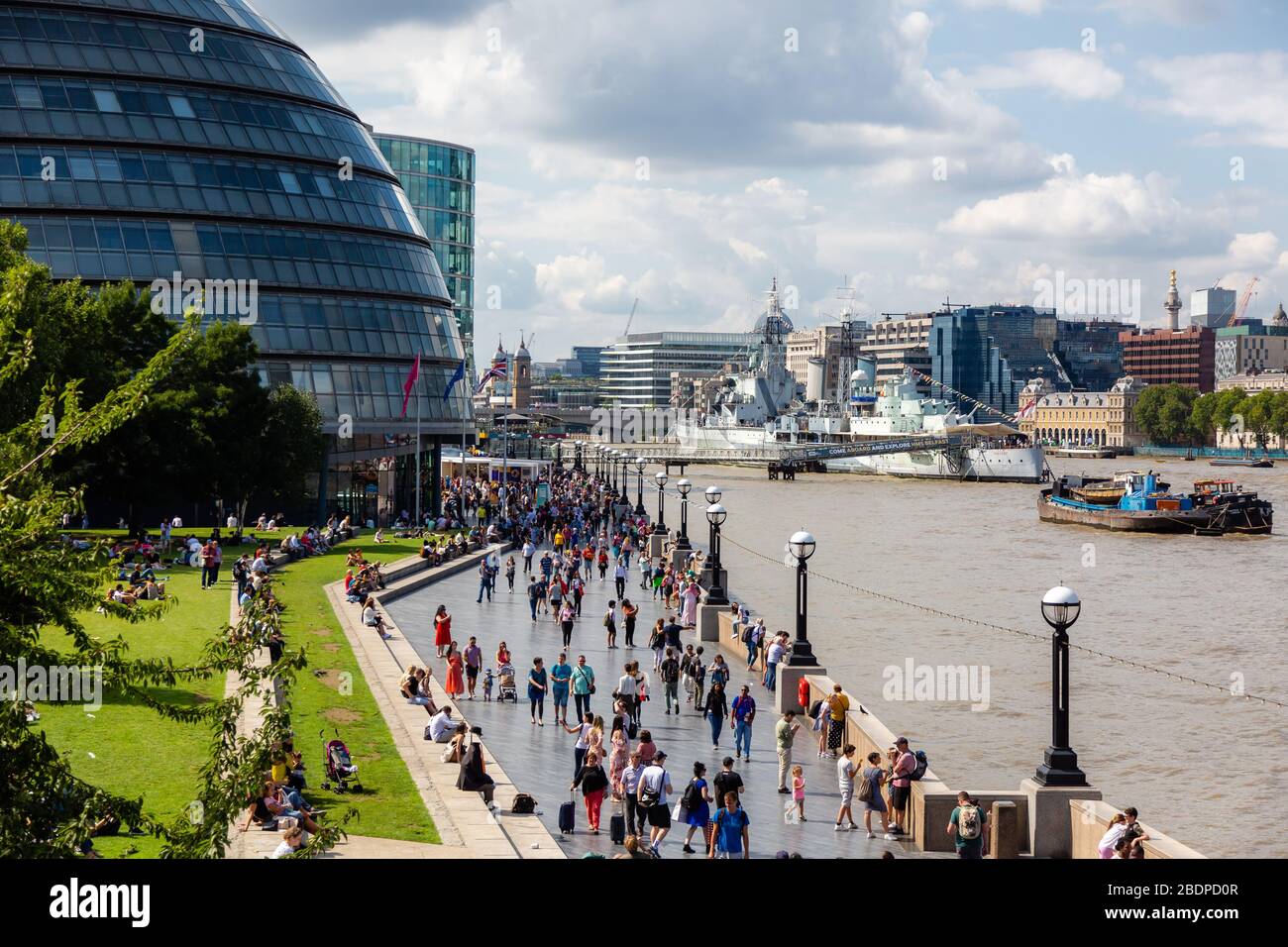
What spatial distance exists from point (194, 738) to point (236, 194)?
43.1 m

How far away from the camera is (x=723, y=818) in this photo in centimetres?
1759

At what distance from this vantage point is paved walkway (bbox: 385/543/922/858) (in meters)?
19.8

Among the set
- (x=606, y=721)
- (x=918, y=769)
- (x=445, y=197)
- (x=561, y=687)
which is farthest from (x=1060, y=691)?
(x=445, y=197)

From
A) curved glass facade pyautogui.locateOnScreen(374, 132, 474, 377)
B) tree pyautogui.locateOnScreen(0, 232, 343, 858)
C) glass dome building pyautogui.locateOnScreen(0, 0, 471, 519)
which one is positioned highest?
curved glass facade pyautogui.locateOnScreen(374, 132, 474, 377)

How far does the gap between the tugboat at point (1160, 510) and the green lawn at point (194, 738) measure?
3012 inches

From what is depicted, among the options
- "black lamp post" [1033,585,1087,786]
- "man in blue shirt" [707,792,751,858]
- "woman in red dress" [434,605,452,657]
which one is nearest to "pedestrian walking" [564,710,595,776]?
"man in blue shirt" [707,792,751,858]

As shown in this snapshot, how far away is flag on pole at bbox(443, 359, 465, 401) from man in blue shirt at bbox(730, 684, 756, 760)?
4260cm

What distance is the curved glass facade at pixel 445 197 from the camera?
406 ft

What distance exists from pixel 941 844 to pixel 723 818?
4.03 m

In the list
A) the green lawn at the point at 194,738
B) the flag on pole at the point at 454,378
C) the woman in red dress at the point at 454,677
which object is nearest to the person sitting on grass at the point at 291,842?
the green lawn at the point at 194,738

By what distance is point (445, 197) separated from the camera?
127 m

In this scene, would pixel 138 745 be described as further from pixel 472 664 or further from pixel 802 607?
pixel 802 607

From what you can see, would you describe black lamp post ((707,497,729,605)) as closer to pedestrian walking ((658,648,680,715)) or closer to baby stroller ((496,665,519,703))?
pedestrian walking ((658,648,680,715))

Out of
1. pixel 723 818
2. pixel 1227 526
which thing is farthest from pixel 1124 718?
pixel 1227 526
